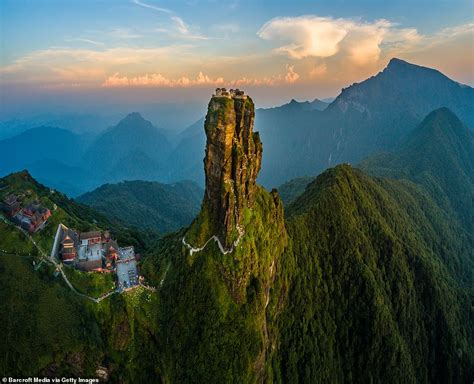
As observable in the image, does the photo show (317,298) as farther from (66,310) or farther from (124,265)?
(66,310)

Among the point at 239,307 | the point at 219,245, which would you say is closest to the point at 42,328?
the point at 219,245

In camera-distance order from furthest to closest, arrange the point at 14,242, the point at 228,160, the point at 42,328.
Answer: the point at 228,160 → the point at 14,242 → the point at 42,328

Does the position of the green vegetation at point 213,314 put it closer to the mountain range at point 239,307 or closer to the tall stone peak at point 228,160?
the mountain range at point 239,307

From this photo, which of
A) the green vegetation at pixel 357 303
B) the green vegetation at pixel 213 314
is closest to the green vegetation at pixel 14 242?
the green vegetation at pixel 213 314

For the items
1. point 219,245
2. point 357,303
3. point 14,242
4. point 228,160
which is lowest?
point 357,303

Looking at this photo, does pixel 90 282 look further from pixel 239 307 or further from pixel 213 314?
pixel 239 307

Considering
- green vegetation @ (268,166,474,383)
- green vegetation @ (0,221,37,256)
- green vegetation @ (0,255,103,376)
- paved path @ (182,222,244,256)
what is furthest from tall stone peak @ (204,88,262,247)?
green vegetation @ (0,221,37,256)

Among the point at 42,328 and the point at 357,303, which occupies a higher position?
the point at 42,328

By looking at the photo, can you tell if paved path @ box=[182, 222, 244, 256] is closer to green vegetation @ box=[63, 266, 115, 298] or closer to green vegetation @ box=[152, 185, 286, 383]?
green vegetation @ box=[152, 185, 286, 383]

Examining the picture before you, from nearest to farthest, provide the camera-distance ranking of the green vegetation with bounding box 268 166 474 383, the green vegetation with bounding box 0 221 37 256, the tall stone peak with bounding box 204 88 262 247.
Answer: the green vegetation with bounding box 0 221 37 256
the tall stone peak with bounding box 204 88 262 247
the green vegetation with bounding box 268 166 474 383
